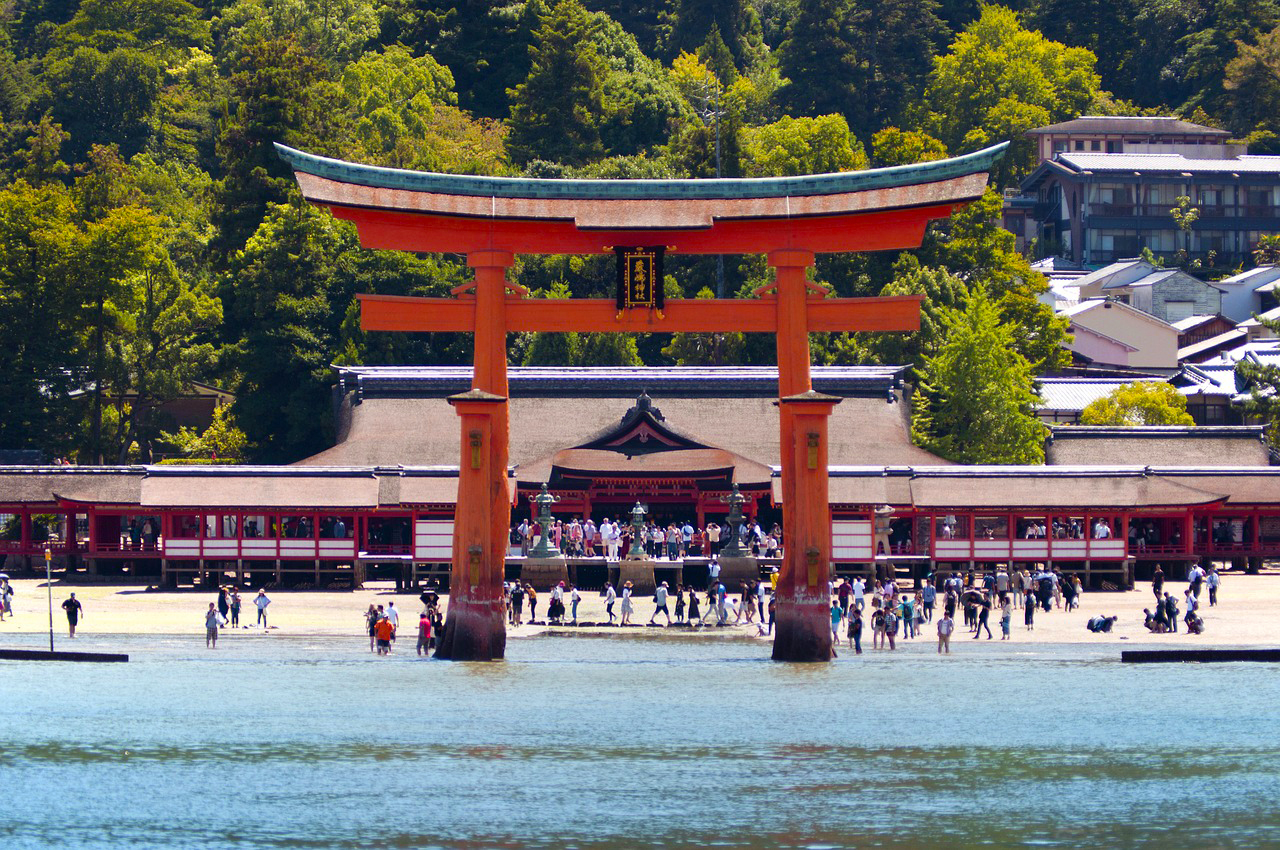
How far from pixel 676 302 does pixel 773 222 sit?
2.73 metres

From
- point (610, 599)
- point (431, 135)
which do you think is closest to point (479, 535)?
point (610, 599)

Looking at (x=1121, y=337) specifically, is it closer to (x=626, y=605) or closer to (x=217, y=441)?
(x=217, y=441)

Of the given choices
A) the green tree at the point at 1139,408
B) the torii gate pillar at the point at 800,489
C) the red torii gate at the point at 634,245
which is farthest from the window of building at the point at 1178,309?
the torii gate pillar at the point at 800,489

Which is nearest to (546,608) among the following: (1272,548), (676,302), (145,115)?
(676,302)

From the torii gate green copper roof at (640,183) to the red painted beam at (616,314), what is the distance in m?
2.32

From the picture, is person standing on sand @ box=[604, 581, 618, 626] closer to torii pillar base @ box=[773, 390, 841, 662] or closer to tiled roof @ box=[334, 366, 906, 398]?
torii pillar base @ box=[773, 390, 841, 662]

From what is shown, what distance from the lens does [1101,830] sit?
33.9 meters

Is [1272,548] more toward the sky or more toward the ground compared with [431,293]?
more toward the ground

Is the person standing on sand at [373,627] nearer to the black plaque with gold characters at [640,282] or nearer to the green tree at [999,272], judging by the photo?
the black plaque with gold characters at [640,282]

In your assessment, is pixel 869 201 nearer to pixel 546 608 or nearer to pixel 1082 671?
pixel 1082 671

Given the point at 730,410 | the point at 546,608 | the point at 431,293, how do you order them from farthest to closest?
the point at 431,293 → the point at 730,410 → the point at 546,608

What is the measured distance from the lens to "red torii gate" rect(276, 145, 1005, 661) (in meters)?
44.3

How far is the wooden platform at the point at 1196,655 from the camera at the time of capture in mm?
47906

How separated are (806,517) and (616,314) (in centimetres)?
608
